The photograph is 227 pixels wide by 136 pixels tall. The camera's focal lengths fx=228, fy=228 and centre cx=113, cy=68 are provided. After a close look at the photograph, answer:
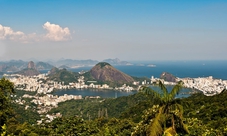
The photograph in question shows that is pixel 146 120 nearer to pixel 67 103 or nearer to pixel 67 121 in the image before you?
pixel 67 121

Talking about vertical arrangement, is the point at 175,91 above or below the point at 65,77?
above

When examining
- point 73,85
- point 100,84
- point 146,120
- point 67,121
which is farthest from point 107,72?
point 146,120

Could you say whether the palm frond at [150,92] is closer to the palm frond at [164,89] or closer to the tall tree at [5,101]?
the palm frond at [164,89]

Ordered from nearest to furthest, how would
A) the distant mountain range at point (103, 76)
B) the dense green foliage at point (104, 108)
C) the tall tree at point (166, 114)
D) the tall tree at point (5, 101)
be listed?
the tall tree at point (166, 114)
the tall tree at point (5, 101)
the dense green foliage at point (104, 108)
the distant mountain range at point (103, 76)

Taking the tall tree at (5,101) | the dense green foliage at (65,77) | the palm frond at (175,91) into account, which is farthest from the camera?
the dense green foliage at (65,77)

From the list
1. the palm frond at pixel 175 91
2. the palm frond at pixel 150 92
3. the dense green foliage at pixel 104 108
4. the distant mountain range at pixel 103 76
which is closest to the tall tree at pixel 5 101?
the palm frond at pixel 150 92

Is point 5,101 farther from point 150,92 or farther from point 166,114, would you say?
point 166,114

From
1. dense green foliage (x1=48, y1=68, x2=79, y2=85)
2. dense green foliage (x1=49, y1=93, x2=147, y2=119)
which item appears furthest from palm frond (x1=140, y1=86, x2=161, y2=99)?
dense green foliage (x1=48, y1=68, x2=79, y2=85)

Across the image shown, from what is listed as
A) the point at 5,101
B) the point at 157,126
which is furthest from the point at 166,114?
the point at 5,101
